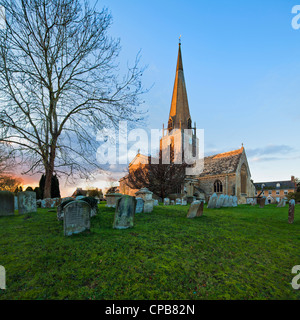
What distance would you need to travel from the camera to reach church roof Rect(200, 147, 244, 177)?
26.6m

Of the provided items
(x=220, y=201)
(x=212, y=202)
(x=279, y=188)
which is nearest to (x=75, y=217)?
(x=212, y=202)

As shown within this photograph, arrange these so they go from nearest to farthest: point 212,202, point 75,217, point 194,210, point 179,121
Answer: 1. point 75,217
2. point 194,210
3. point 212,202
4. point 179,121

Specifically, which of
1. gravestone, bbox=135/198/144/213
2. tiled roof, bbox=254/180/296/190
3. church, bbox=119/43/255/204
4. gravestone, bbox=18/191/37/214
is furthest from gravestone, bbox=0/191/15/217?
tiled roof, bbox=254/180/296/190

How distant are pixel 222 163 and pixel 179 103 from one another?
16116 millimetres

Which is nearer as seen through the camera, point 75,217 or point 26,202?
point 75,217

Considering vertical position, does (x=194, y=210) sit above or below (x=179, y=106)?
below

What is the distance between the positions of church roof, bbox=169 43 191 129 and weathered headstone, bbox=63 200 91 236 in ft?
106

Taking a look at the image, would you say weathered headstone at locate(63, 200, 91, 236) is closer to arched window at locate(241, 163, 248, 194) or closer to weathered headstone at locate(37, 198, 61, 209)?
weathered headstone at locate(37, 198, 61, 209)

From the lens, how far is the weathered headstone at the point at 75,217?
4672 mm

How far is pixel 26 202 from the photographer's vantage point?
8242 mm

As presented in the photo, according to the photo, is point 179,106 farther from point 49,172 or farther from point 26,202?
point 26,202
